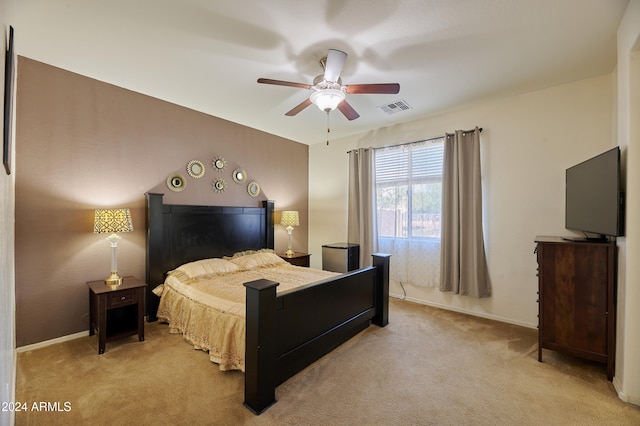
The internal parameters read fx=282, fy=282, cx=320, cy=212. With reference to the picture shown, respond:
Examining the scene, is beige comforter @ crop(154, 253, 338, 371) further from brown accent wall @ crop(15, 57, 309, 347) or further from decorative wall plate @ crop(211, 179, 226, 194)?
decorative wall plate @ crop(211, 179, 226, 194)

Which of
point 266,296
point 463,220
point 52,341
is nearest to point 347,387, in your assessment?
point 266,296

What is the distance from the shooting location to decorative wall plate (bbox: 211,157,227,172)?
13.5 ft

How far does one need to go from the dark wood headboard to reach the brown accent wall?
18 cm

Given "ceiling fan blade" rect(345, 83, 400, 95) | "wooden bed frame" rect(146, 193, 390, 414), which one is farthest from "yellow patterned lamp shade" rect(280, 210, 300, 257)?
"ceiling fan blade" rect(345, 83, 400, 95)

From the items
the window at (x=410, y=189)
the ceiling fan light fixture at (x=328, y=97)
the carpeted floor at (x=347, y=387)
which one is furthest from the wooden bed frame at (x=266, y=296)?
the ceiling fan light fixture at (x=328, y=97)

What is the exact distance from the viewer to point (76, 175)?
2.95 meters

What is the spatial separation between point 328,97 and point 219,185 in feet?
7.76

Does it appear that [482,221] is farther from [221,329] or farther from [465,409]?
[221,329]

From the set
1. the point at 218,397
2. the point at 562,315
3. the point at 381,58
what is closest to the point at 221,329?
the point at 218,397

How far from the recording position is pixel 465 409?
1.95m

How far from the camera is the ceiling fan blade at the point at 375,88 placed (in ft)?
7.57

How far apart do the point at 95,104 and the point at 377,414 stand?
397 centimetres

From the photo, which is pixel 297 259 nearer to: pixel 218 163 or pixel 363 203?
pixel 363 203

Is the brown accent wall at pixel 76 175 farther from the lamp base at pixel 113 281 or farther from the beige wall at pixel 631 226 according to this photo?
the beige wall at pixel 631 226
